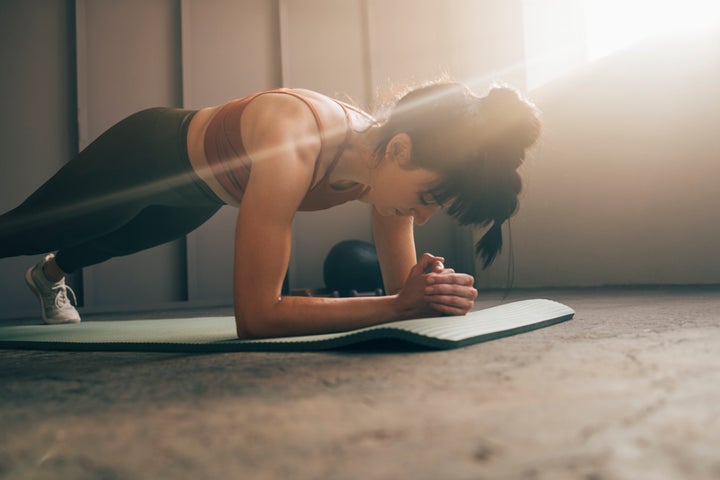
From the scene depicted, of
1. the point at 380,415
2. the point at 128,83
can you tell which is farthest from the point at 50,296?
the point at 128,83

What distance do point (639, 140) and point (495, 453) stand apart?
315 centimetres

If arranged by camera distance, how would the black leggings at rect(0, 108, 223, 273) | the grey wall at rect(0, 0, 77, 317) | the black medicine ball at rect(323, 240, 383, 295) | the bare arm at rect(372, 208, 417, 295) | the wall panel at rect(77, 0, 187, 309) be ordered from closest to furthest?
the black leggings at rect(0, 108, 223, 273)
the bare arm at rect(372, 208, 417, 295)
the black medicine ball at rect(323, 240, 383, 295)
the grey wall at rect(0, 0, 77, 317)
the wall panel at rect(77, 0, 187, 309)

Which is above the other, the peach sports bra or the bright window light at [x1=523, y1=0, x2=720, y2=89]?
the bright window light at [x1=523, y1=0, x2=720, y2=89]

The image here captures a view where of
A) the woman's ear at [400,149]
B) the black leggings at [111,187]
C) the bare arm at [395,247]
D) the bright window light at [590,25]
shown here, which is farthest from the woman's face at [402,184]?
the bright window light at [590,25]

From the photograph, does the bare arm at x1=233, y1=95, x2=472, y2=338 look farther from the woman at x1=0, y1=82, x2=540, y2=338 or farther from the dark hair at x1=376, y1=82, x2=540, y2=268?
the dark hair at x1=376, y1=82, x2=540, y2=268

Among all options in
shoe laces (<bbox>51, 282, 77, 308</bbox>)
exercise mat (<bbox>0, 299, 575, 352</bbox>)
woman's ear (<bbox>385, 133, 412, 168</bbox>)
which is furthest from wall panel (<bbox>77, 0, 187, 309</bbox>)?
woman's ear (<bbox>385, 133, 412, 168</bbox>)

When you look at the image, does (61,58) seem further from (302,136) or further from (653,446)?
(653,446)

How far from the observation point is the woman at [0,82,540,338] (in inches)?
46.3

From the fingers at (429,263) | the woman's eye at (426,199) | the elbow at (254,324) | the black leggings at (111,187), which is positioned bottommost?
the elbow at (254,324)

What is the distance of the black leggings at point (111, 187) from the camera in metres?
1.47

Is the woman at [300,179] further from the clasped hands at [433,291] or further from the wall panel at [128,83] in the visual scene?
the wall panel at [128,83]

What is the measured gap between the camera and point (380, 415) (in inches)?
25.5

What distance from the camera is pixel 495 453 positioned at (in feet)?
1.68

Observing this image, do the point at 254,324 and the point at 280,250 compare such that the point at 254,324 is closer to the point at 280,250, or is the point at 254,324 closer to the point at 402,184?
the point at 280,250
